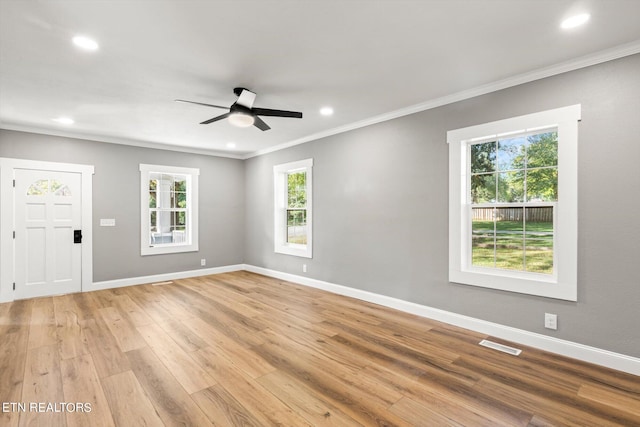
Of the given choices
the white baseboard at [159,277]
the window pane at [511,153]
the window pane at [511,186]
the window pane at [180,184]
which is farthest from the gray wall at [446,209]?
the window pane at [180,184]

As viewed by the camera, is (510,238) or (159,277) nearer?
(510,238)

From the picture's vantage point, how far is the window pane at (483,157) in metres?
3.46

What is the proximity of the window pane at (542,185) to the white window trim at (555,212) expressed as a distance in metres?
0.14

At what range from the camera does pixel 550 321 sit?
2.90m

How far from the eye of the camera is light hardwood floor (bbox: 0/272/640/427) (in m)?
2.01

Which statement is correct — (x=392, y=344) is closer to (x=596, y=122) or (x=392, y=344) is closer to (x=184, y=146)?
(x=596, y=122)

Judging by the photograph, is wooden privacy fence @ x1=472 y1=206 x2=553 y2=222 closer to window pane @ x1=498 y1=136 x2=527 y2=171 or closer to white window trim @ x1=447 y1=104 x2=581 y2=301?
white window trim @ x1=447 y1=104 x2=581 y2=301

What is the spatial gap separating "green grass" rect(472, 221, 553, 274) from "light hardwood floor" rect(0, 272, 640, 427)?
32.8 inches

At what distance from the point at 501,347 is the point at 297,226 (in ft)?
12.9

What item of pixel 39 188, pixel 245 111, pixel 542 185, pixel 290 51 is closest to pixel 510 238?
pixel 542 185

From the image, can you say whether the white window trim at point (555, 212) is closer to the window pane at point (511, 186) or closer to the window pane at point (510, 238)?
the window pane at point (510, 238)

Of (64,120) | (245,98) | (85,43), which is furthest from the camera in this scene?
(64,120)

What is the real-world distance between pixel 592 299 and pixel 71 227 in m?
7.10

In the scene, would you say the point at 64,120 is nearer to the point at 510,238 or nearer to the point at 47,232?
the point at 47,232
